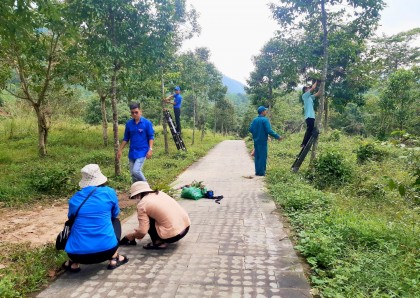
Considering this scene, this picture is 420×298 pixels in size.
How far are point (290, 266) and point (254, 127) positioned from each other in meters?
5.45

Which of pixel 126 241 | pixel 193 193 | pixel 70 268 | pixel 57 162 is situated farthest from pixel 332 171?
pixel 57 162

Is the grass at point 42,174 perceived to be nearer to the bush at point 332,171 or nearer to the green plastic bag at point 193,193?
the green plastic bag at point 193,193

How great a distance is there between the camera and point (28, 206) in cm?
632

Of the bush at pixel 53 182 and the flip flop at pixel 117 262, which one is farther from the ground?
the bush at pixel 53 182

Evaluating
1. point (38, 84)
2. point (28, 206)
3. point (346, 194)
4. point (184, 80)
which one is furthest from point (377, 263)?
point (184, 80)

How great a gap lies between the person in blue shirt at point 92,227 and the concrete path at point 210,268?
0.19m

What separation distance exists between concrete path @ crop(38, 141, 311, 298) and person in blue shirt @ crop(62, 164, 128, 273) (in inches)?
7.4

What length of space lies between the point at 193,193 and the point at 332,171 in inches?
135

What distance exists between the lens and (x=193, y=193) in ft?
21.9

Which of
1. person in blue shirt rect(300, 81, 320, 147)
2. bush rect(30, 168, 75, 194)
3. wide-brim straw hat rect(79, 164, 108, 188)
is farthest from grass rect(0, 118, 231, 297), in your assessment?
person in blue shirt rect(300, 81, 320, 147)

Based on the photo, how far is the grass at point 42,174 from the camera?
346 centimetres

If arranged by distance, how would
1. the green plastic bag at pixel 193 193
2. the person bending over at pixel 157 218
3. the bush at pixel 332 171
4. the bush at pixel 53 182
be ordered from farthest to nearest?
the bush at pixel 332 171 → the bush at pixel 53 182 → the green plastic bag at pixel 193 193 → the person bending over at pixel 157 218

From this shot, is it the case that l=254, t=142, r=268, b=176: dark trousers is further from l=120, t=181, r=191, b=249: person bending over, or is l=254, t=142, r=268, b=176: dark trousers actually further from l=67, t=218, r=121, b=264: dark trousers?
l=67, t=218, r=121, b=264: dark trousers

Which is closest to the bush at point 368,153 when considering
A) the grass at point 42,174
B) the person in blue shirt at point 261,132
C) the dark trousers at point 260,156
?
the dark trousers at point 260,156
